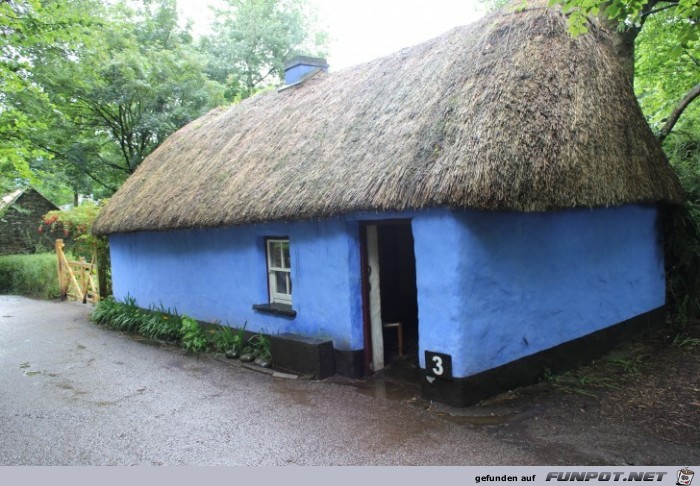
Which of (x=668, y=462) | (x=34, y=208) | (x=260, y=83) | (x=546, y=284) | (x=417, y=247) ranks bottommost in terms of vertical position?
(x=668, y=462)

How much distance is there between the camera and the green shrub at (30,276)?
17297 mm

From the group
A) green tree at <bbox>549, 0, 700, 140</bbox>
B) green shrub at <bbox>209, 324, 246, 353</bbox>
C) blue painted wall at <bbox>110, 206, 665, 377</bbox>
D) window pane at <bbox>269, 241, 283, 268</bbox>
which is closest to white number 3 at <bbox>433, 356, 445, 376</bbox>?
blue painted wall at <bbox>110, 206, 665, 377</bbox>

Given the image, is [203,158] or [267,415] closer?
[267,415]

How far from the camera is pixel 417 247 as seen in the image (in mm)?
5723

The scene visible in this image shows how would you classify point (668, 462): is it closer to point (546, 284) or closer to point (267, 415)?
point (546, 284)

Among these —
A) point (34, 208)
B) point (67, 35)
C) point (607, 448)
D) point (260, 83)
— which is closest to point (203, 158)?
point (67, 35)

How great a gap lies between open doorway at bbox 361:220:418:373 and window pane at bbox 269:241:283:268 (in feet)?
5.32

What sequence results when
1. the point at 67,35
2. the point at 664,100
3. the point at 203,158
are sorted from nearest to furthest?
the point at 67,35
the point at 203,158
the point at 664,100

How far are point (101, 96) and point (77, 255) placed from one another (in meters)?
5.20

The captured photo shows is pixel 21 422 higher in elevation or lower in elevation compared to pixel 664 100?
lower

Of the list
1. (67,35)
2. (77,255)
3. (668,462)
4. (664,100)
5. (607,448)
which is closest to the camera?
(668,462)

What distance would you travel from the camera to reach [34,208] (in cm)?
2428

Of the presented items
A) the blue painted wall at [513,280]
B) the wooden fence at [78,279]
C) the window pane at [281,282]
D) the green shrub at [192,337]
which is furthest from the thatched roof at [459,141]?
the wooden fence at [78,279]

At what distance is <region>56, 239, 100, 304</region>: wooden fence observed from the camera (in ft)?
47.5
